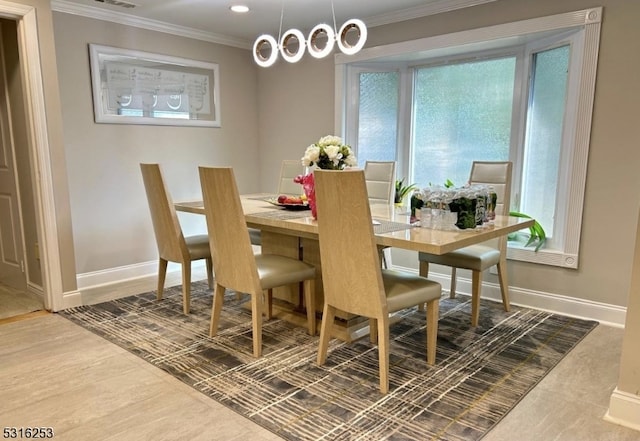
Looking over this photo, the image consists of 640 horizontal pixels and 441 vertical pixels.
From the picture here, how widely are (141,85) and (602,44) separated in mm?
3593

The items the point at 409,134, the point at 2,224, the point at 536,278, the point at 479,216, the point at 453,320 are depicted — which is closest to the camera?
the point at 479,216

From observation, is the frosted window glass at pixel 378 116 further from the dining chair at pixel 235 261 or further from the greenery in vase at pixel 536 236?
the dining chair at pixel 235 261

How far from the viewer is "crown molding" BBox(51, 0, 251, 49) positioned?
3534 millimetres

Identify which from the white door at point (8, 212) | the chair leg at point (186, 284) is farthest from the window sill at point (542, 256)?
the white door at point (8, 212)

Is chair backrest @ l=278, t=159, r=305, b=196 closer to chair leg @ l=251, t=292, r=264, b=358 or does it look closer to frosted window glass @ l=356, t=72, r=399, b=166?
frosted window glass @ l=356, t=72, r=399, b=166

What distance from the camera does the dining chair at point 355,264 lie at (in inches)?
80.7

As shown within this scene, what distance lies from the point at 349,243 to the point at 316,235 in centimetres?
60

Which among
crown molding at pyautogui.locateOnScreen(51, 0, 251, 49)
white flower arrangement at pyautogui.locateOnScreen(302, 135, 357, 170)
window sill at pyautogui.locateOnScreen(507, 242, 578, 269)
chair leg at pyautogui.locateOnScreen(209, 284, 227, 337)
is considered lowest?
chair leg at pyautogui.locateOnScreen(209, 284, 227, 337)

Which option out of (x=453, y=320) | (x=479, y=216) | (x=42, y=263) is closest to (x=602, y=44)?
(x=479, y=216)

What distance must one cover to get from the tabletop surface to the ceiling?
1.61 meters

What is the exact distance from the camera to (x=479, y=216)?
94.3 inches

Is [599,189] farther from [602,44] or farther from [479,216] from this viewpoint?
[479,216]

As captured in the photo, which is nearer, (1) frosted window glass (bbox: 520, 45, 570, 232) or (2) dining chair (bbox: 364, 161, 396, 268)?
(1) frosted window glass (bbox: 520, 45, 570, 232)

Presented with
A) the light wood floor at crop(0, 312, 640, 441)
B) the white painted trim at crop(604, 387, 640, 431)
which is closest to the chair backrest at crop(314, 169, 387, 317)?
the light wood floor at crop(0, 312, 640, 441)
